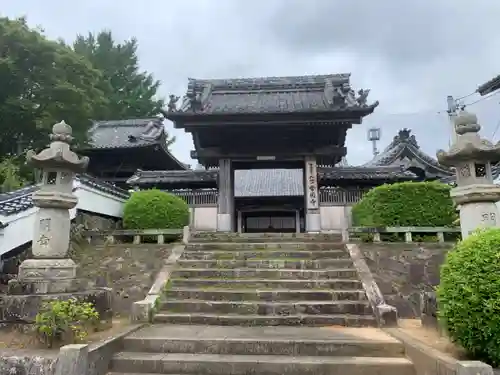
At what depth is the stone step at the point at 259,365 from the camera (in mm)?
4309

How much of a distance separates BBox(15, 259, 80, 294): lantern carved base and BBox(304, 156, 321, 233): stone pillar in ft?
28.4

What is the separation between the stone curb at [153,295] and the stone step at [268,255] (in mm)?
373

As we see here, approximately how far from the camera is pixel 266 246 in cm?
915

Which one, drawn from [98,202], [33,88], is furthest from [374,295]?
[33,88]

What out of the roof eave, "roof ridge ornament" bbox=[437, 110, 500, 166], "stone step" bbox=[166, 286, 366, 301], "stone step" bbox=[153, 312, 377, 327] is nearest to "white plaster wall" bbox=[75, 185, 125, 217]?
the roof eave

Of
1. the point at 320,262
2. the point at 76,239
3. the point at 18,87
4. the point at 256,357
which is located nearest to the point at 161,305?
the point at 256,357

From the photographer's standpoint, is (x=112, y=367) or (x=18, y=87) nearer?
(x=112, y=367)

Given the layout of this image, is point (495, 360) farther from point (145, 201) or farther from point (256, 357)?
point (145, 201)

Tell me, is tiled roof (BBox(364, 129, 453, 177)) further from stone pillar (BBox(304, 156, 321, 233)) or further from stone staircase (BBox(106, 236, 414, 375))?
stone staircase (BBox(106, 236, 414, 375))

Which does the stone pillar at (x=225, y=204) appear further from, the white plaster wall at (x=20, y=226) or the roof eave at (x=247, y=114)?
the white plaster wall at (x=20, y=226)

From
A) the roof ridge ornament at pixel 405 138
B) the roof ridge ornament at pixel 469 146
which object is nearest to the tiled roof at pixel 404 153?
the roof ridge ornament at pixel 405 138

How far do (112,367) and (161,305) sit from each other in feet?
6.83

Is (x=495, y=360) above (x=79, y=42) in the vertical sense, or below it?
below

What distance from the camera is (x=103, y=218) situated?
1241 cm
